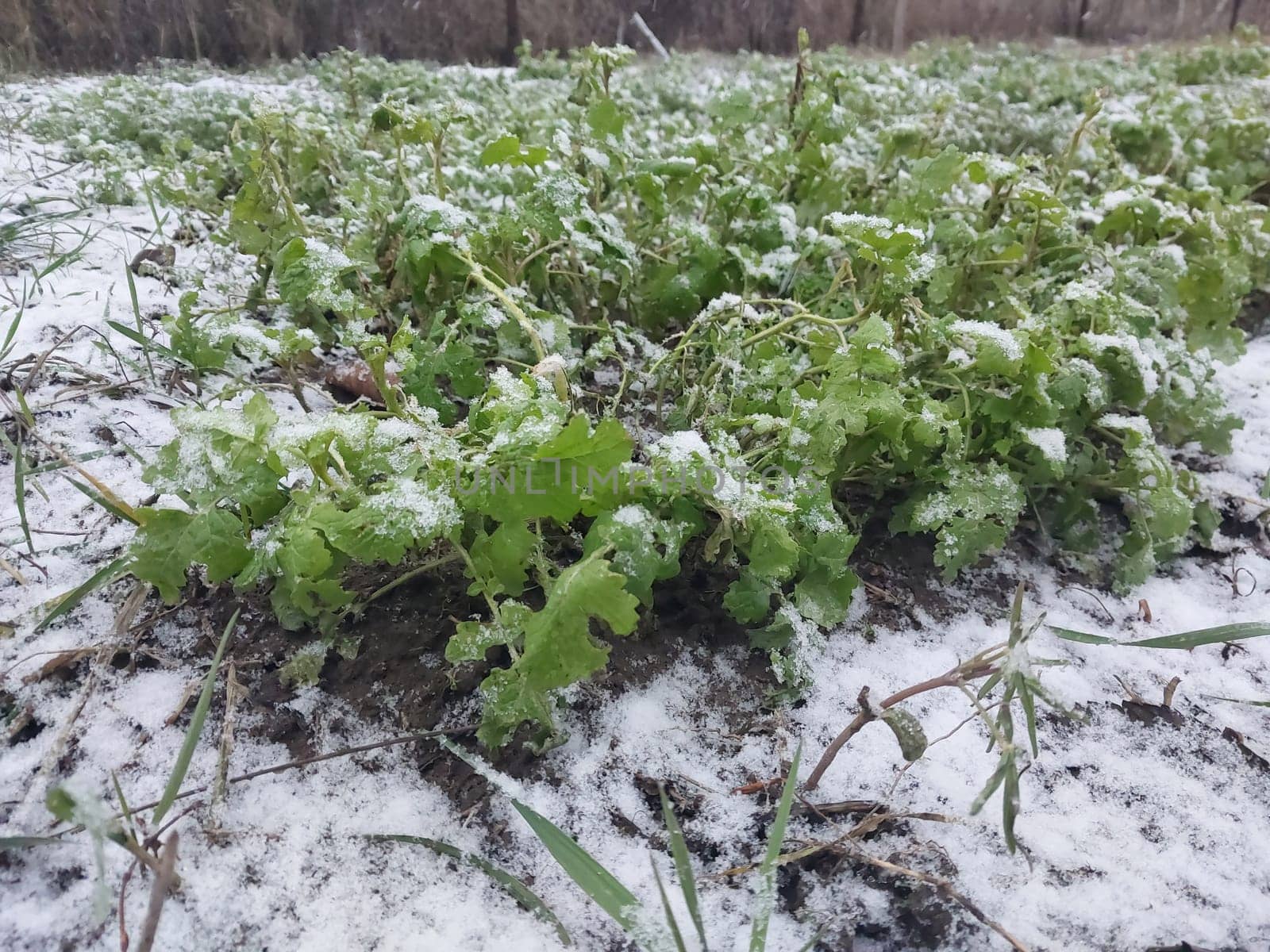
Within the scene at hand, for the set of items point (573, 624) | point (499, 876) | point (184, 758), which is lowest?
point (499, 876)

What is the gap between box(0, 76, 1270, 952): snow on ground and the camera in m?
1.10

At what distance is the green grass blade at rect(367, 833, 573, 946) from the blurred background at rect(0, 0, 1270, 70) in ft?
13.0

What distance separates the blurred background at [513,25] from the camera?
3.71 metres

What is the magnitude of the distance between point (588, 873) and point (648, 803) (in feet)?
0.68

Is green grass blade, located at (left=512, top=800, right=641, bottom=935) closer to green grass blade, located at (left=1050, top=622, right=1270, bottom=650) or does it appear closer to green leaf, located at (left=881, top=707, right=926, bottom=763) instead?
green leaf, located at (left=881, top=707, right=926, bottom=763)

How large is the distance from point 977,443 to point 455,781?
1.35m

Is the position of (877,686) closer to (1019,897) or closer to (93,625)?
(1019,897)

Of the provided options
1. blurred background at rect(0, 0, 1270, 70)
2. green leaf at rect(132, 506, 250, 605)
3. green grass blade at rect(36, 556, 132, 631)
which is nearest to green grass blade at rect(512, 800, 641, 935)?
green leaf at rect(132, 506, 250, 605)

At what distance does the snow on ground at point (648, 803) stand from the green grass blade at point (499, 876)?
1cm

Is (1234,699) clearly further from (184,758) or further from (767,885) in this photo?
(184,758)

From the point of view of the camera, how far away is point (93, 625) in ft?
4.64

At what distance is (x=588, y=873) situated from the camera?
109 centimetres

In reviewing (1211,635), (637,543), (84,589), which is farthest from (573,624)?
(1211,635)

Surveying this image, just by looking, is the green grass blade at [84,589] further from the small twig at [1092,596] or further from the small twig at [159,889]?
the small twig at [1092,596]
